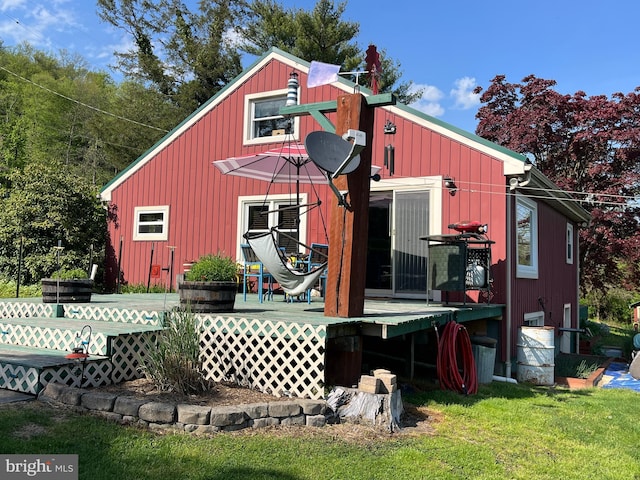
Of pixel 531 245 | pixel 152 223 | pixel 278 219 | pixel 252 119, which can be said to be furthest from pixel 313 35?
pixel 531 245

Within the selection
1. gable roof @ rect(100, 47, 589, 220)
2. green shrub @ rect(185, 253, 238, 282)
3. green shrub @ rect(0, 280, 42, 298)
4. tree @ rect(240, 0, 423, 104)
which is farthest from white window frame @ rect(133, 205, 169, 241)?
tree @ rect(240, 0, 423, 104)

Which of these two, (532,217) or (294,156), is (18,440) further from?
(532,217)

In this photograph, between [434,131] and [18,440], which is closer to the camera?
[18,440]

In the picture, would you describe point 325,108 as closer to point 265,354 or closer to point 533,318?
point 265,354

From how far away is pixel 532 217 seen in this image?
27.4 feet

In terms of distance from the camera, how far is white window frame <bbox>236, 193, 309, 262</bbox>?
873 centimetres

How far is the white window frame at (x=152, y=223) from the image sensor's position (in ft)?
33.1

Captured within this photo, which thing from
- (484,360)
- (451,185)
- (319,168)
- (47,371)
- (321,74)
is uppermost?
(321,74)

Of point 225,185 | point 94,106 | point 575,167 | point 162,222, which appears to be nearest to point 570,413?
point 225,185

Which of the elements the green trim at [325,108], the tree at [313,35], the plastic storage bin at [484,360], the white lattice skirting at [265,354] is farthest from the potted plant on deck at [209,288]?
the tree at [313,35]

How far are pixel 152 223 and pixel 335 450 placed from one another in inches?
320

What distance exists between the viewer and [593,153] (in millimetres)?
14602

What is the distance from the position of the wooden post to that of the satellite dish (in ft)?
1.01

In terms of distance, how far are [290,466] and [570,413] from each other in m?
3.21
